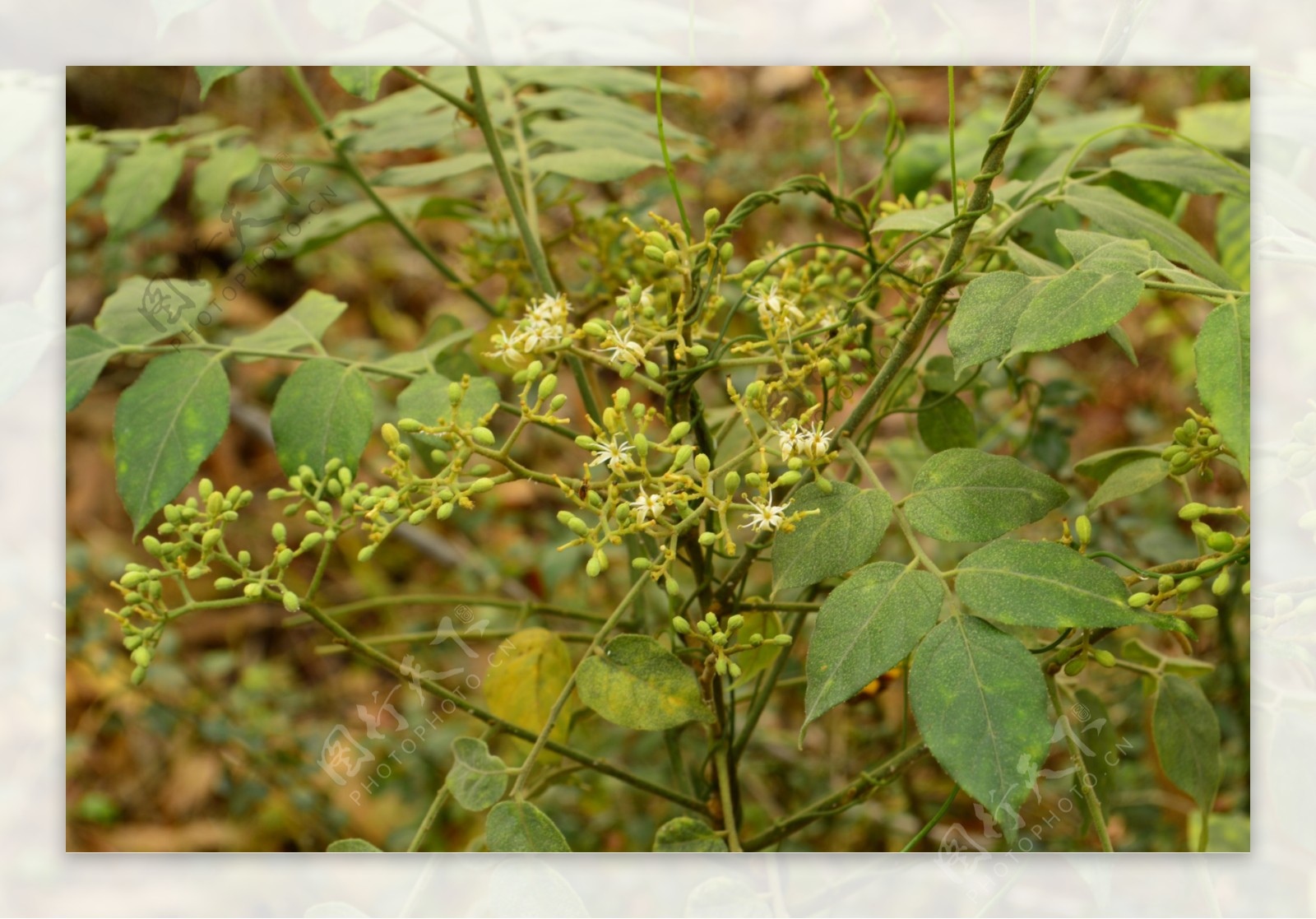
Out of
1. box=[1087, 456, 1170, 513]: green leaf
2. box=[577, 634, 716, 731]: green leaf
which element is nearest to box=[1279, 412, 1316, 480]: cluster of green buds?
box=[1087, 456, 1170, 513]: green leaf

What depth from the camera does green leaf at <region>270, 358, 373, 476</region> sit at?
24.4 inches

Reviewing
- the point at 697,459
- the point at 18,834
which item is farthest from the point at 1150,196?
the point at 18,834

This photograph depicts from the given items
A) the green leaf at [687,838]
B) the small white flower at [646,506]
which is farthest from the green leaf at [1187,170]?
the green leaf at [687,838]

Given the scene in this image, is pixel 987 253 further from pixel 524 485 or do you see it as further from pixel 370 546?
pixel 524 485

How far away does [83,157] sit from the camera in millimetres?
765

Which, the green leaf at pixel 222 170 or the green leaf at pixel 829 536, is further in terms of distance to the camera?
the green leaf at pixel 222 170

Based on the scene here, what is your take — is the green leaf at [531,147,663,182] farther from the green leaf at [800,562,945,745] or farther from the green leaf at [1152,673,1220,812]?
the green leaf at [1152,673,1220,812]

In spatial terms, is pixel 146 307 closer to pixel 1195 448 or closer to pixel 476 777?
pixel 476 777

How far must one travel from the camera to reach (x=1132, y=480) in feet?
2.05

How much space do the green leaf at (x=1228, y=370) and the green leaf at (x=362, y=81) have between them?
53cm

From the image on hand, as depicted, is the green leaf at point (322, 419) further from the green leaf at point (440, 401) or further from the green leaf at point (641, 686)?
the green leaf at point (641, 686)

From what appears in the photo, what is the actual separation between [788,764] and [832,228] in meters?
0.73

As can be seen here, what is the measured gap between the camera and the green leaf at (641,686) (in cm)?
56

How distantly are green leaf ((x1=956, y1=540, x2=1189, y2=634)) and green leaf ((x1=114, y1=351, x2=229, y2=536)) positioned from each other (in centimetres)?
44
